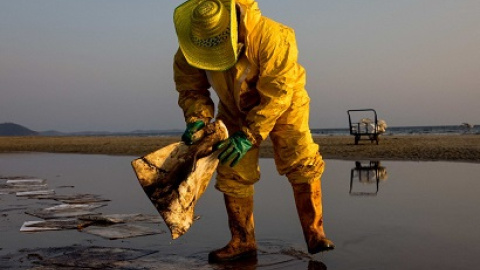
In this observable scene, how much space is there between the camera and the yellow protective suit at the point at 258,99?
349 centimetres

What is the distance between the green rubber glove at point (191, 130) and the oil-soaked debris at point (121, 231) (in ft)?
3.99

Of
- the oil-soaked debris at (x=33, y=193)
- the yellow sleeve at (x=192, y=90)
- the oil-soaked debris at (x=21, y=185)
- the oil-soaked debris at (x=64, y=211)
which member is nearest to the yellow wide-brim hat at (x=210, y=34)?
the yellow sleeve at (x=192, y=90)

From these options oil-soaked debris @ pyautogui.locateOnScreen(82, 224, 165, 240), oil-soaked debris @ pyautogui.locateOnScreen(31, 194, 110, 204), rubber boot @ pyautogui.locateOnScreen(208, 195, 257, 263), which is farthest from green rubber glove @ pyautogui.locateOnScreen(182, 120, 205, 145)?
oil-soaked debris @ pyautogui.locateOnScreen(31, 194, 110, 204)

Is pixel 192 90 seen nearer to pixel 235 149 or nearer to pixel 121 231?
pixel 235 149

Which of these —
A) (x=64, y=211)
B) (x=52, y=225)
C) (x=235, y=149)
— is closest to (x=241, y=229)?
(x=235, y=149)

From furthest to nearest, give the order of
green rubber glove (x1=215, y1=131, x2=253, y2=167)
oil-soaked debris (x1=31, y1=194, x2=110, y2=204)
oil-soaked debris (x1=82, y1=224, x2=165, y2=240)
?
oil-soaked debris (x1=31, y1=194, x2=110, y2=204) < oil-soaked debris (x1=82, y1=224, x2=165, y2=240) < green rubber glove (x1=215, y1=131, x2=253, y2=167)

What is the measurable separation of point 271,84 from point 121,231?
2.03m

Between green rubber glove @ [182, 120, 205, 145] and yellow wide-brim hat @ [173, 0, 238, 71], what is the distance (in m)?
0.40

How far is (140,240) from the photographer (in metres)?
4.30

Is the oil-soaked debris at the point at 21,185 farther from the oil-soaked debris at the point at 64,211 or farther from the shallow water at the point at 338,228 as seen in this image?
the oil-soaked debris at the point at 64,211

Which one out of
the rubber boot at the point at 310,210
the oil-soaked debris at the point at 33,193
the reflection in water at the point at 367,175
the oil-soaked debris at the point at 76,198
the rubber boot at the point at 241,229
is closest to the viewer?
the rubber boot at the point at 310,210

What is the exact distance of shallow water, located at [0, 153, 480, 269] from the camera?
357 cm

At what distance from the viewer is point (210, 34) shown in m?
3.54

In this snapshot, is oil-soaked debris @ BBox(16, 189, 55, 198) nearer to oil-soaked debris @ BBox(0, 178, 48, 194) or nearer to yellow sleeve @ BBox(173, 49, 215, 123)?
oil-soaked debris @ BBox(0, 178, 48, 194)
